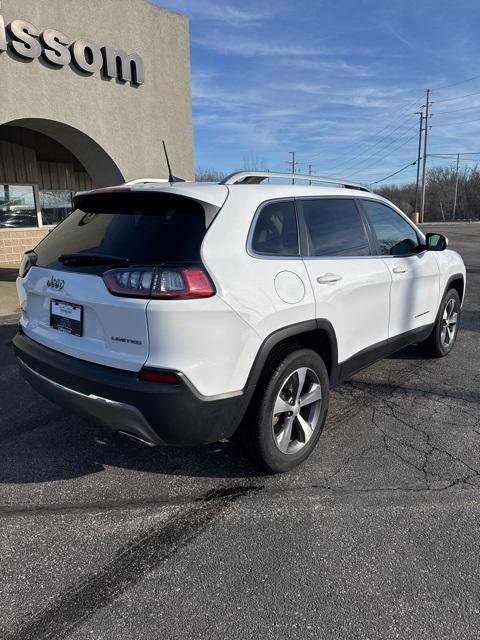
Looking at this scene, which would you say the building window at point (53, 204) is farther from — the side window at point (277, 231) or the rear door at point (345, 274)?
the side window at point (277, 231)

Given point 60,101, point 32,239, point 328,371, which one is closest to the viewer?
point 328,371

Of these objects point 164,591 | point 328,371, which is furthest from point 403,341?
point 164,591

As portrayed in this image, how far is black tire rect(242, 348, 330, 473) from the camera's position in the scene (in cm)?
271

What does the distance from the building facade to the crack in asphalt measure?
831cm

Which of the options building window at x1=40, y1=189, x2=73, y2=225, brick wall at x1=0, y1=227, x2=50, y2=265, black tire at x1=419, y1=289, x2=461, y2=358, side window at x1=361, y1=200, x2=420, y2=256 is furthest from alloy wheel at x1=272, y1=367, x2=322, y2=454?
building window at x1=40, y1=189, x2=73, y2=225

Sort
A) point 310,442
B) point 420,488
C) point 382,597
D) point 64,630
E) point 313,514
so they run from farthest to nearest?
point 310,442 → point 420,488 → point 313,514 → point 382,597 → point 64,630

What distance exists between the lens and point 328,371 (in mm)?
3311

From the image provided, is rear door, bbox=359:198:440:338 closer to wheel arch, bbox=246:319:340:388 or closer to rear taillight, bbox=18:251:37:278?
wheel arch, bbox=246:319:340:388

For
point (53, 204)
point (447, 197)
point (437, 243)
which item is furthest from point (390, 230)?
point (447, 197)

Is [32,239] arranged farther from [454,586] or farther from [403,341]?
[454,586]

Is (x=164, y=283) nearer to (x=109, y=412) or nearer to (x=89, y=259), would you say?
(x=89, y=259)

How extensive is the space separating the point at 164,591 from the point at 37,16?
967cm

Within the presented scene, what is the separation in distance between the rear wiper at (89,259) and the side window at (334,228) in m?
1.27

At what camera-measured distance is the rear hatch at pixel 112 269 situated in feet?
7.65
